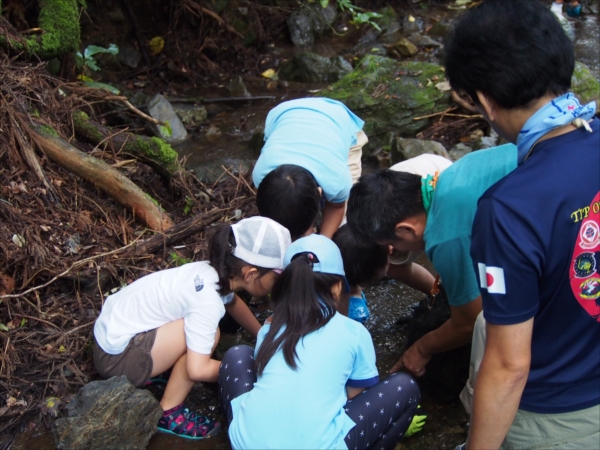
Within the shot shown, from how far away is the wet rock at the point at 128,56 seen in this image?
7195mm

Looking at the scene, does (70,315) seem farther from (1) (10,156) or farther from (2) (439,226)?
(2) (439,226)

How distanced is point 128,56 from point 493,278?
675 centimetres

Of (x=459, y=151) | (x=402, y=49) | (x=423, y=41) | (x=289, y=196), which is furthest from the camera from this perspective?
(x=423, y=41)

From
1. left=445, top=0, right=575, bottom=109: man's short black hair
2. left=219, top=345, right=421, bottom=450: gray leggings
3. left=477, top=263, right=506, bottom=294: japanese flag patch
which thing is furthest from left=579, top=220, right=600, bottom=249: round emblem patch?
left=219, top=345, right=421, bottom=450: gray leggings

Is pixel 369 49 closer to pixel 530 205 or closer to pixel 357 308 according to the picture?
pixel 357 308

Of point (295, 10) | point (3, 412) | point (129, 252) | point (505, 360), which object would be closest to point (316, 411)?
point (505, 360)

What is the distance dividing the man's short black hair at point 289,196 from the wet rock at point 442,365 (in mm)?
781

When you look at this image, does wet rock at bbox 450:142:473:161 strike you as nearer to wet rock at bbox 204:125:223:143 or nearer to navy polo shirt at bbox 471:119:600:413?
wet rock at bbox 204:125:223:143

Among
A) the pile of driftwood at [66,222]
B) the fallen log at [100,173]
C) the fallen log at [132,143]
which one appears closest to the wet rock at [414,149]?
the pile of driftwood at [66,222]

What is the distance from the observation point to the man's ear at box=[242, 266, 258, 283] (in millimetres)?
2584

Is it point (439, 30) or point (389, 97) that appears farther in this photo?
point (439, 30)

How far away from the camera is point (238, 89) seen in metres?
6.82

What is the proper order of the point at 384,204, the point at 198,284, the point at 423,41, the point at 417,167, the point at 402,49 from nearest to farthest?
the point at 384,204, the point at 198,284, the point at 417,167, the point at 402,49, the point at 423,41

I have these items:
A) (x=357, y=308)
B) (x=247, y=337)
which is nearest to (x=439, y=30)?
(x=357, y=308)
